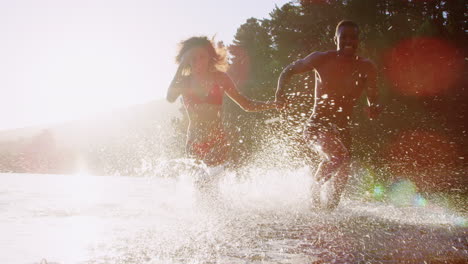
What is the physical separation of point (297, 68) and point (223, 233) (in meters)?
2.96

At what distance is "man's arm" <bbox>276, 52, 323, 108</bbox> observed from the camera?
524cm

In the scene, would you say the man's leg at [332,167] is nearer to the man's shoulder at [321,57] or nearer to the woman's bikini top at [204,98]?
the man's shoulder at [321,57]

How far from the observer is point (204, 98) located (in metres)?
5.09

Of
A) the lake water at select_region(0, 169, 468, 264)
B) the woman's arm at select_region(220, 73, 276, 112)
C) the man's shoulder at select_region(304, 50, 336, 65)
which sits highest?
the man's shoulder at select_region(304, 50, 336, 65)

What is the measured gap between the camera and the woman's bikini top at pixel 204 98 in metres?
5.09

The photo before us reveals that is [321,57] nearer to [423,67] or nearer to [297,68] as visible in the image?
[297,68]

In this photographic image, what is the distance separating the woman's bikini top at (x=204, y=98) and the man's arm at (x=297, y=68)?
2.54 feet

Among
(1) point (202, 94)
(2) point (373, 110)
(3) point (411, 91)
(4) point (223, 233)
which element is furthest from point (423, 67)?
(4) point (223, 233)

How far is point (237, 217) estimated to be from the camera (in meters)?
3.78

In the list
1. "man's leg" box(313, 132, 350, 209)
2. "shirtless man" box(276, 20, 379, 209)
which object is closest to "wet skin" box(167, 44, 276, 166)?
"shirtless man" box(276, 20, 379, 209)

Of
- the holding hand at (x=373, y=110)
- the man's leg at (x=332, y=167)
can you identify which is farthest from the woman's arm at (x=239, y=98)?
the holding hand at (x=373, y=110)

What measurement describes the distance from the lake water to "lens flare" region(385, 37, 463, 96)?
11891mm

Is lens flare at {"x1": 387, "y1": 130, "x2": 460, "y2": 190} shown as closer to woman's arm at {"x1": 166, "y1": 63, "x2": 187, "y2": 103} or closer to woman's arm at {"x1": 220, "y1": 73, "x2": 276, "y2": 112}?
woman's arm at {"x1": 220, "y1": 73, "x2": 276, "y2": 112}

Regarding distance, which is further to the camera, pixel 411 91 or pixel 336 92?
pixel 411 91
